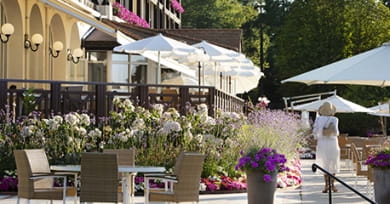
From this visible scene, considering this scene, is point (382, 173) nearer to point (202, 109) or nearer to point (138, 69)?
point (202, 109)

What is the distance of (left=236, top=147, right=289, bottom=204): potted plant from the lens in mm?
10781

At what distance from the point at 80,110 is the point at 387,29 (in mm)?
38573

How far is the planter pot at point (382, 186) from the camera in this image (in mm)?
10531

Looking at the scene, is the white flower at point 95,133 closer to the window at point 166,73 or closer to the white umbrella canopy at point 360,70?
the white umbrella canopy at point 360,70

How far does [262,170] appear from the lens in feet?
35.6

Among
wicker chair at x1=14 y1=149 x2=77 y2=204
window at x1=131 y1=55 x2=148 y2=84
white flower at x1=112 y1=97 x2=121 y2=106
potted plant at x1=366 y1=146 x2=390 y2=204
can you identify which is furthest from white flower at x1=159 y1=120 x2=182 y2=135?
window at x1=131 y1=55 x2=148 y2=84

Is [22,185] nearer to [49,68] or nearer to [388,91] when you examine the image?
[49,68]

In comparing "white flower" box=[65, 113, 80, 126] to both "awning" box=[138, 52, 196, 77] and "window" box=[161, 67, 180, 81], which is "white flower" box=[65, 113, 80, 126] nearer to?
"awning" box=[138, 52, 196, 77]

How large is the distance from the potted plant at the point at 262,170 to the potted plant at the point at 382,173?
1442 mm

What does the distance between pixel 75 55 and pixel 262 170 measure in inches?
472

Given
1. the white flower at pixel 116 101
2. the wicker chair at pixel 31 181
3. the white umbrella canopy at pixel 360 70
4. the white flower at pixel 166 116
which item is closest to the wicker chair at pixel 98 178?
the wicker chair at pixel 31 181

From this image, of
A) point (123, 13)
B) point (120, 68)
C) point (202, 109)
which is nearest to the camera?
point (202, 109)

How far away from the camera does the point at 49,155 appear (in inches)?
533

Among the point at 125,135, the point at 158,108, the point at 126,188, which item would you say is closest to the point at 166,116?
the point at 158,108
